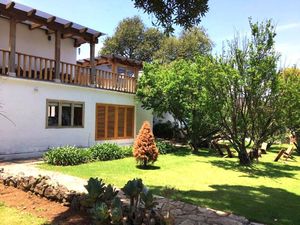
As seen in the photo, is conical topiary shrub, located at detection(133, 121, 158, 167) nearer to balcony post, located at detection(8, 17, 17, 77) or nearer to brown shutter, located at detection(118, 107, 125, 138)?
balcony post, located at detection(8, 17, 17, 77)

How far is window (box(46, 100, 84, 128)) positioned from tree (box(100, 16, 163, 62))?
2976cm

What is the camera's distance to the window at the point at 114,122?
19562mm

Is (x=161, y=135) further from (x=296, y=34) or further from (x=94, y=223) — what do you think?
(x=94, y=223)

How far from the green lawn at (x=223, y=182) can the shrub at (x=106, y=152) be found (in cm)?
67

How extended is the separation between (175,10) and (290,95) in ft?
32.9

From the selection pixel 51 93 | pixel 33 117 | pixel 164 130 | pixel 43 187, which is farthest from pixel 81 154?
pixel 164 130

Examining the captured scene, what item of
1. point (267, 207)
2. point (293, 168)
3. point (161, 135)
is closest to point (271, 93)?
point (293, 168)

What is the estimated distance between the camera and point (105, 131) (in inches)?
785

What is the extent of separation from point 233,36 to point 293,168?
6.53 meters

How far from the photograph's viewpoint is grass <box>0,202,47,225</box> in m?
6.53

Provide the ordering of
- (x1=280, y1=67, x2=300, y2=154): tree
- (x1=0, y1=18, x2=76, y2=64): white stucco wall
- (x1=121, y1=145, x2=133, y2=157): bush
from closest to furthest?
(x1=280, y1=67, x2=300, y2=154): tree → (x1=121, y1=145, x2=133, y2=157): bush → (x1=0, y1=18, x2=76, y2=64): white stucco wall

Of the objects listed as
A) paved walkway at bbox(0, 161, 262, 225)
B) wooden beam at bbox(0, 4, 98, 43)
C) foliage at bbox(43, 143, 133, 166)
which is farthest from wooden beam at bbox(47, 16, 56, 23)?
paved walkway at bbox(0, 161, 262, 225)

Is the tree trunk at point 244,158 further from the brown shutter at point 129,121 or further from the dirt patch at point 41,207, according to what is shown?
the dirt patch at point 41,207

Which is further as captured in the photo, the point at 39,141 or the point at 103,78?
the point at 103,78
